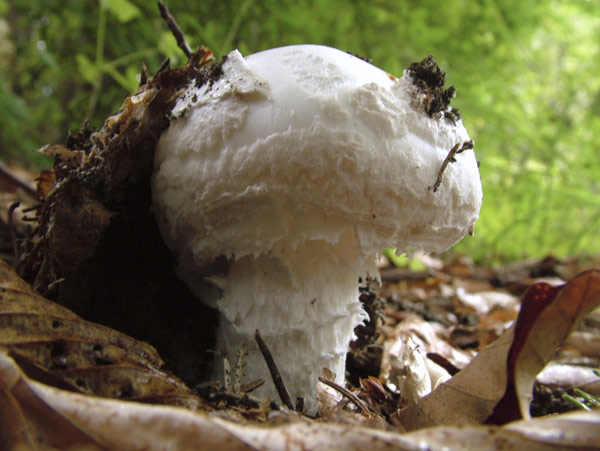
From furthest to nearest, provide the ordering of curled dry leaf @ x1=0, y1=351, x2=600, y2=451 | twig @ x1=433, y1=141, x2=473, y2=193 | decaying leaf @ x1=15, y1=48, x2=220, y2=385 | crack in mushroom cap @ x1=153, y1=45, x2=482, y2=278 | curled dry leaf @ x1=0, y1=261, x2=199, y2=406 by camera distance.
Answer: decaying leaf @ x1=15, y1=48, x2=220, y2=385 → twig @ x1=433, y1=141, x2=473, y2=193 → crack in mushroom cap @ x1=153, y1=45, x2=482, y2=278 → curled dry leaf @ x1=0, y1=261, x2=199, y2=406 → curled dry leaf @ x1=0, y1=351, x2=600, y2=451

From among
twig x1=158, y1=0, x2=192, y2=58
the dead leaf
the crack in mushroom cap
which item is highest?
twig x1=158, y1=0, x2=192, y2=58

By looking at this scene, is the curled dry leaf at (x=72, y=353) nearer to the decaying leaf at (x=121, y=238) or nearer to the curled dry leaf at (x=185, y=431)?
the curled dry leaf at (x=185, y=431)

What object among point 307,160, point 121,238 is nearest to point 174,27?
point 121,238

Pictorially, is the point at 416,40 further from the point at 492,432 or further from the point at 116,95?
the point at 492,432

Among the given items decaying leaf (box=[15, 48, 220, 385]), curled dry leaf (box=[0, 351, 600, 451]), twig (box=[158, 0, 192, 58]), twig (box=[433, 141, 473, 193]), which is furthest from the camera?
twig (box=[158, 0, 192, 58])

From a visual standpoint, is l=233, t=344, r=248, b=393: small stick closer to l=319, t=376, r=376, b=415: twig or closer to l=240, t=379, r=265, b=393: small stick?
l=240, t=379, r=265, b=393: small stick

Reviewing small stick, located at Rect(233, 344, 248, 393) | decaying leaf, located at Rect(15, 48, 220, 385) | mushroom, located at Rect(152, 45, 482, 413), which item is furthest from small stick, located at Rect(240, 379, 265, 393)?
decaying leaf, located at Rect(15, 48, 220, 385)

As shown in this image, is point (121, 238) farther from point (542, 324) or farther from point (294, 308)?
point (542, 324)
